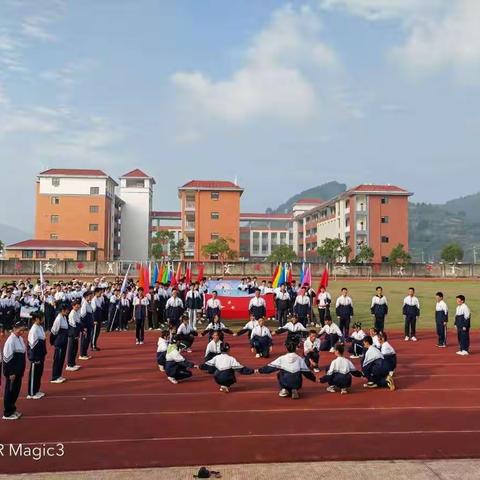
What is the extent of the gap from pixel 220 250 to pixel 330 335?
1880 inches

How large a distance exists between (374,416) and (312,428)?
4.44 ft

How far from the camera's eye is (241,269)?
52531mm

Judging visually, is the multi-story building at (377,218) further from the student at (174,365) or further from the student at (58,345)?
the student at (58,345)

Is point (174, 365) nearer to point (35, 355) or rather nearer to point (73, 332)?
point (73, 332)

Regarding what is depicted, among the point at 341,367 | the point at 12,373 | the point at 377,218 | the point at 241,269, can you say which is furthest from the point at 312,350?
the point at 377,218

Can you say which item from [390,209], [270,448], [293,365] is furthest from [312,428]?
[390,209]

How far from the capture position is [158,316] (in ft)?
64.5

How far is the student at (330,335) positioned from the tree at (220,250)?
47027 millimetres

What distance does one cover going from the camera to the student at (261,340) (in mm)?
13562

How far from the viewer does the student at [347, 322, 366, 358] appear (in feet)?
43.2

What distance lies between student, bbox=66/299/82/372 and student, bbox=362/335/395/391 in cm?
675

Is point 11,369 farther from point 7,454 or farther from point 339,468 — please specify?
point 339,468

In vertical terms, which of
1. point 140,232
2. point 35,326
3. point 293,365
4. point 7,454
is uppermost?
point 140,232

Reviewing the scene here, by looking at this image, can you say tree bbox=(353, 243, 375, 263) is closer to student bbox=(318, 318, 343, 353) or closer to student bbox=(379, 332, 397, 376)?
student bbox=(318, 318, 343, 353)
